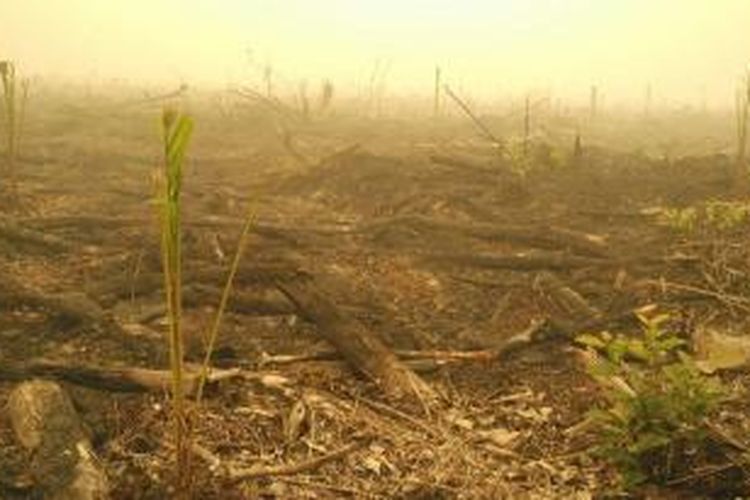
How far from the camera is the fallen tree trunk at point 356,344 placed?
4.77 m

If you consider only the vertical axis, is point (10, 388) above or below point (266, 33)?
below

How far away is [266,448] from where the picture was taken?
4.15 metres

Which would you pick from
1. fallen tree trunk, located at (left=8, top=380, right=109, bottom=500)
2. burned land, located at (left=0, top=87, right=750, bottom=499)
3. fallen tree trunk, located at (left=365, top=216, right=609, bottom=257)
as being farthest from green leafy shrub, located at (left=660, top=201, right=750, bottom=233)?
fallen tree trunk, located at (left=8, top=380, right=109, bottom=500)

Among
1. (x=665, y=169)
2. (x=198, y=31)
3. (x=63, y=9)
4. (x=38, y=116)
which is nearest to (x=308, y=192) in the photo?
(x=665, y=169)

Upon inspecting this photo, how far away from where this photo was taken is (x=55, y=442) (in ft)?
12.7

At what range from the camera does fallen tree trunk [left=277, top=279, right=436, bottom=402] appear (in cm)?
477

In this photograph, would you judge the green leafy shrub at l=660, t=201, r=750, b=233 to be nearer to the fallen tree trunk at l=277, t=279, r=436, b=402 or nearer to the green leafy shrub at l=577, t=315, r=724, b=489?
the fallen tree trunk at l=277, t=279, r=436, b=402

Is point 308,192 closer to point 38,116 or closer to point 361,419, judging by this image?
point 361,419

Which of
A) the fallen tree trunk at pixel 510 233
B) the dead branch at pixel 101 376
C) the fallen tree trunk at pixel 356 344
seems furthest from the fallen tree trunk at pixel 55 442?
the fallen tree trunk at pixel 510 233

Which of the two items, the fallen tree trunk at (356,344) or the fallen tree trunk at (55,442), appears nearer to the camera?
the fallen tree trunk at (55,442)

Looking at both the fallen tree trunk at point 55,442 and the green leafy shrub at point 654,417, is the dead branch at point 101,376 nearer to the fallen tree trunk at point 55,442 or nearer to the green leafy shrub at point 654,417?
the fallen tree trunk at point 55,442

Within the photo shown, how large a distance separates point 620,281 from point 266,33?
3202 inches

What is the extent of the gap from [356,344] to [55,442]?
5.60 ft

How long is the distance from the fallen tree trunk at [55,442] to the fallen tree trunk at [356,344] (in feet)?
4.64
